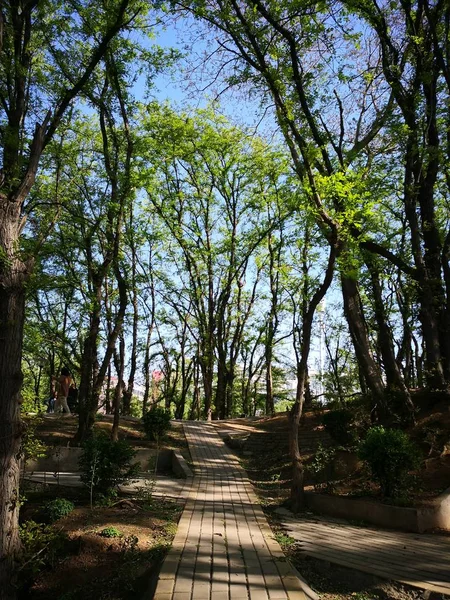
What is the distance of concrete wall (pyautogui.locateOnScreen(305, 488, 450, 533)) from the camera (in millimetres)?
6512

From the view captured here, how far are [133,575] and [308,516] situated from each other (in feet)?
12.4

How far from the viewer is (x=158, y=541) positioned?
5355 millimetres

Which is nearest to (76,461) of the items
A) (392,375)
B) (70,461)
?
(70,461)

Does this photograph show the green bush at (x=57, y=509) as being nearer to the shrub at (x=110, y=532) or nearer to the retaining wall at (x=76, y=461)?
the shrub at (x=110, y=532)

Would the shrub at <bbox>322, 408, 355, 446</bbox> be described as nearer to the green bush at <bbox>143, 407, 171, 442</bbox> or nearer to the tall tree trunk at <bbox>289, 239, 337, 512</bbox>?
the tall tree trunk at <bbox>289, 239, 337, 512</bbox>

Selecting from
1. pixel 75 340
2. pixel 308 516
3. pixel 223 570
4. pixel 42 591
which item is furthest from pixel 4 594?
pixel 75 340

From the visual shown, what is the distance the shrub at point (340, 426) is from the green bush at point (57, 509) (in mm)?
6878

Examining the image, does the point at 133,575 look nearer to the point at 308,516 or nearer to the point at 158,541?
the point at 158,541

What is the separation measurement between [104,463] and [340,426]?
20.7 feet

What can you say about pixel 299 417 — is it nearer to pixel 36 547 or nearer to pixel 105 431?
pixel 36 547

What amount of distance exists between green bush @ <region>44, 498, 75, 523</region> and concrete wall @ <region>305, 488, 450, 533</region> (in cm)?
412

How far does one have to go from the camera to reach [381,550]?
17.5 feet

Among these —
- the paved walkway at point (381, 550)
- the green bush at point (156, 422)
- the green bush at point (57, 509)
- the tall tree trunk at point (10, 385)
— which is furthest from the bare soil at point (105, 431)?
the paved walkway at point (381, 550)

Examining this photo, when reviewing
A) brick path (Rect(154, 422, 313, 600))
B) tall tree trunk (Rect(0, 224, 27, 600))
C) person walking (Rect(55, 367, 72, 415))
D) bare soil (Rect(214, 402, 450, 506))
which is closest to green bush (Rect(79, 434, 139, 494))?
brick path (Rect(154, 422, 313, 600))
